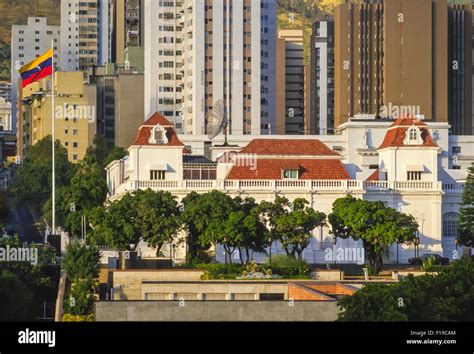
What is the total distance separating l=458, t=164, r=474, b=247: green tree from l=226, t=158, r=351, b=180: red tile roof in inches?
426

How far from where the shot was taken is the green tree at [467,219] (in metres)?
188

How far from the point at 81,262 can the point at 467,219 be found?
5087cm

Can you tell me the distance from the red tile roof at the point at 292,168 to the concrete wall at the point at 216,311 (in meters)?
76.3

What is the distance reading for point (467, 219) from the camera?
18912cm

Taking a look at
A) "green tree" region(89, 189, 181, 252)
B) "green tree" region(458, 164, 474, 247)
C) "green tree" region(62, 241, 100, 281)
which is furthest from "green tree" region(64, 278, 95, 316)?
"green tree" region(458, 164, 474, 247)

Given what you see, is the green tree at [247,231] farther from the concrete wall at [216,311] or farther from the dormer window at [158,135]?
the concrete wall at [216,311]

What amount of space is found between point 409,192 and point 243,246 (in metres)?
27.9

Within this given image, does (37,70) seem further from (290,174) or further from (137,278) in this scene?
(137,278)

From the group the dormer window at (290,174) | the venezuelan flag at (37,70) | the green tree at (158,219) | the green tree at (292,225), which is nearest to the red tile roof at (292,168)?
the dormer window at (290,174)

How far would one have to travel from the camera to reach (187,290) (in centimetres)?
13825

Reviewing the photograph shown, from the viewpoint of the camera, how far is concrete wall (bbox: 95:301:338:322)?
114 m

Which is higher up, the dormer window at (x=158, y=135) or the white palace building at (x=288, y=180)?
the dormer window at (x=158, y=135)
